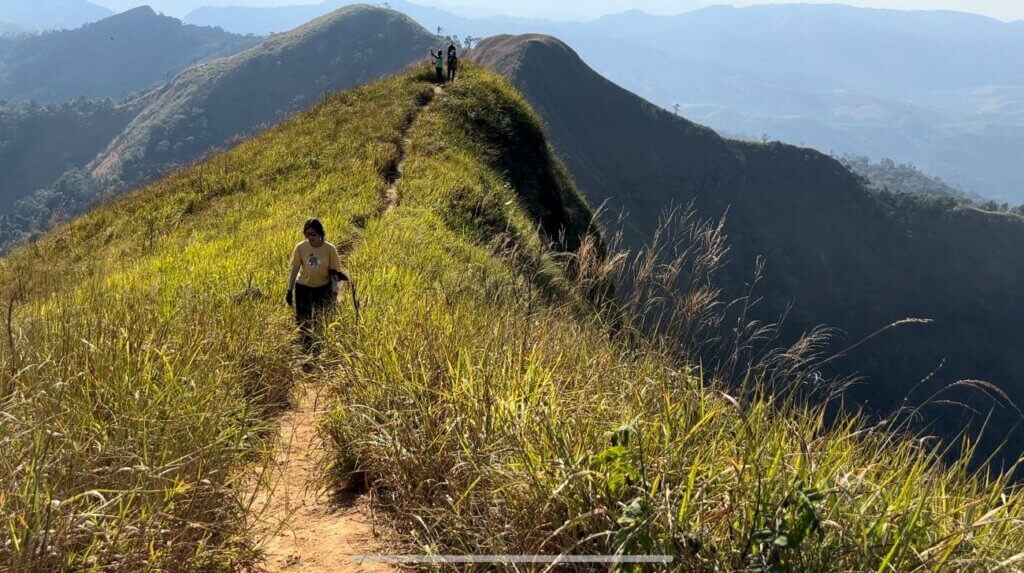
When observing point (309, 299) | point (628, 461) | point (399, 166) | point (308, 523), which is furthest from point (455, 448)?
point (399, 166)

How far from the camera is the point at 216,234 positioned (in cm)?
1168

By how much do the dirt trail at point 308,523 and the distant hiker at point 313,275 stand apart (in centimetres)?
250

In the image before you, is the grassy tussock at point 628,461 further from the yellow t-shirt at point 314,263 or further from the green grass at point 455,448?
the yellow t-shirt at point 314,263

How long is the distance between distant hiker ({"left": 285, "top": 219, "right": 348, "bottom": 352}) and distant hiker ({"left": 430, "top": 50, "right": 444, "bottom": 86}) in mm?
18575

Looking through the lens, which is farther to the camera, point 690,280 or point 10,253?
point 10,253

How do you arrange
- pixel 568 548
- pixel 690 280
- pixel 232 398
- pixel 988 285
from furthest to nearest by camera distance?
pixel 988 285
pixel 690 280
pixel 232 398
pixel 568 548

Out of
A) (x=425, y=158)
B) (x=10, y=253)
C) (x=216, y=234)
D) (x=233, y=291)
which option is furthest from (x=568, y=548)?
(x=10, y=253)

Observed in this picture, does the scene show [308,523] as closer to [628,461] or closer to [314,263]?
[628,461]

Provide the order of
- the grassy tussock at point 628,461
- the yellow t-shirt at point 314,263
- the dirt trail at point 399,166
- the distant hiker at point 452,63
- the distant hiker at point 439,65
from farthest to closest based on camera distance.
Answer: the distant hiker at point 452,63, the distant hiker at point 439,65, the dirt trail at point 399,166, the yellow t-shirt at point 314,263, the grassy tussock at point 628,461

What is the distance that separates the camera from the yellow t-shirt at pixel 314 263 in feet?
22.5

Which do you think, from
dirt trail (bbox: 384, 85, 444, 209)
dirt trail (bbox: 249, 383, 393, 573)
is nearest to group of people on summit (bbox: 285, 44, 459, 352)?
dirt trail (bbox: 249, 383, 393, 573)

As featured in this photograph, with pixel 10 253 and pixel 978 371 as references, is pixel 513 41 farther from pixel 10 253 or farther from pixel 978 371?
pixel 10 253

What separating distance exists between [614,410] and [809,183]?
16173 cm

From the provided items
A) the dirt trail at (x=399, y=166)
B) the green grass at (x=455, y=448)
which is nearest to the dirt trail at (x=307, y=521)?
the green grass at (x=455, y=448)
